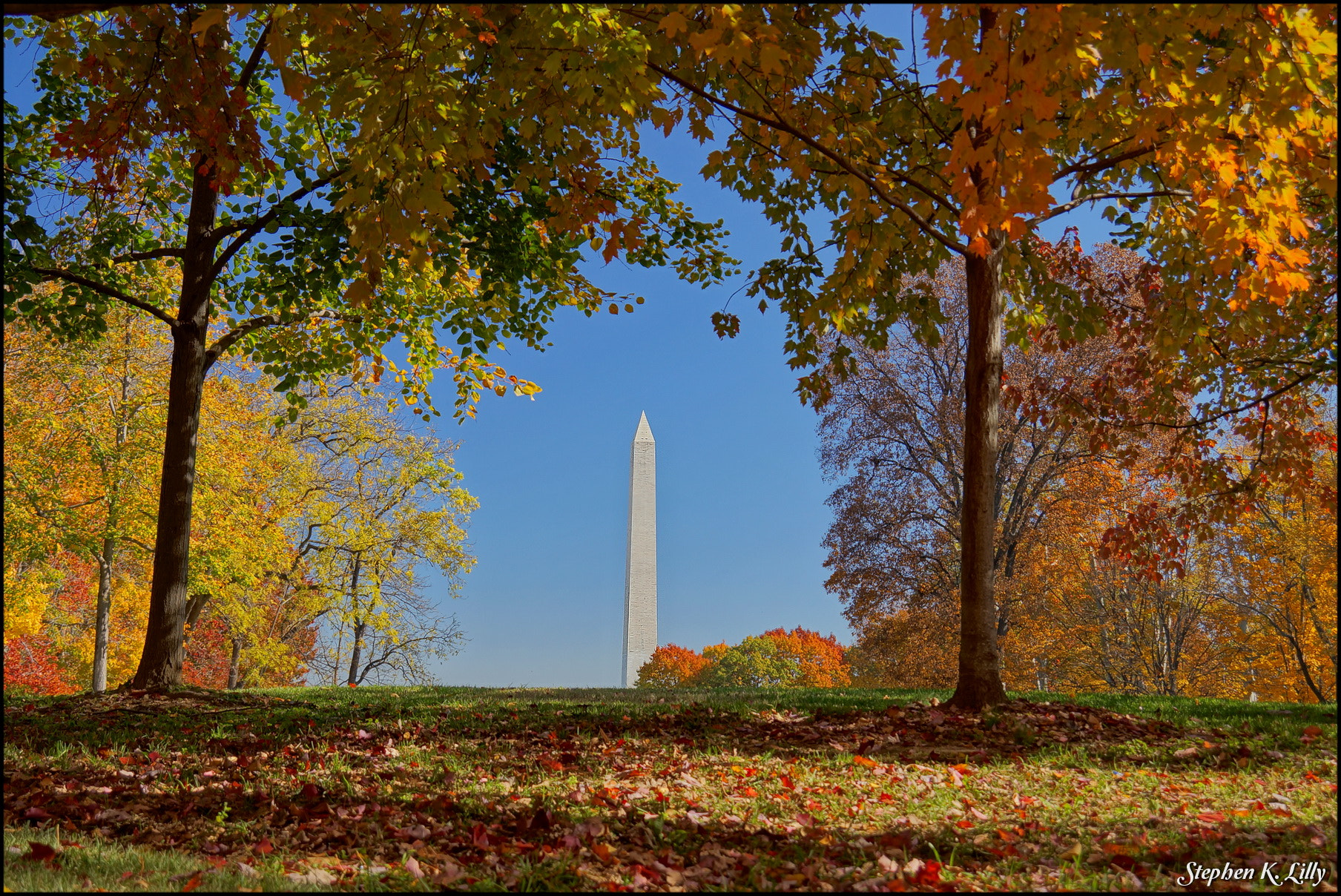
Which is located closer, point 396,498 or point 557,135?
point 557,135

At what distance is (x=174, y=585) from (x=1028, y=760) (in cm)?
801

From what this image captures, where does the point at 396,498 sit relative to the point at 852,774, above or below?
above

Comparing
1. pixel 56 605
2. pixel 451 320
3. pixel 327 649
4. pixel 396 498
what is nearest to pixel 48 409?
pixel 396 498

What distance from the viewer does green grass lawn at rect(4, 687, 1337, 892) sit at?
3.43m

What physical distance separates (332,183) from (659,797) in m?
7.93

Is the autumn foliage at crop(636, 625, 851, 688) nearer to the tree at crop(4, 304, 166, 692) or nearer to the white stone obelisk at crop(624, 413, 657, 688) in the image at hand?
the white stone obelisk at crop(624, 413, 657, 688)

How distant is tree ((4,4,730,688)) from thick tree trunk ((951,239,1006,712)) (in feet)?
10.2

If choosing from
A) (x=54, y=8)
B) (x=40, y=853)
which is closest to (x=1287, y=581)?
(x=40, y=853)

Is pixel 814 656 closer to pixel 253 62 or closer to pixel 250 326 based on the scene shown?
pixel 250 326

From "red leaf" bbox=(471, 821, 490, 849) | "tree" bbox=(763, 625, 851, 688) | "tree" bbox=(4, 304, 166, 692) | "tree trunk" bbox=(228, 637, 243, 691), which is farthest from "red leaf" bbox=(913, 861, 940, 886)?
"tree" bbox=(763, 625, 851, 688)

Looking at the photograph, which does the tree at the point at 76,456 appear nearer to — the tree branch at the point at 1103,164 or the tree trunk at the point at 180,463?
the tree trunk at the point at 180,463

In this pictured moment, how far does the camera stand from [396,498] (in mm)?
19594

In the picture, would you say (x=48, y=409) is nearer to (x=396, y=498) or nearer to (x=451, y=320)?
(x=396, y=498)

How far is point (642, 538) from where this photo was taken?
17.4 meters
